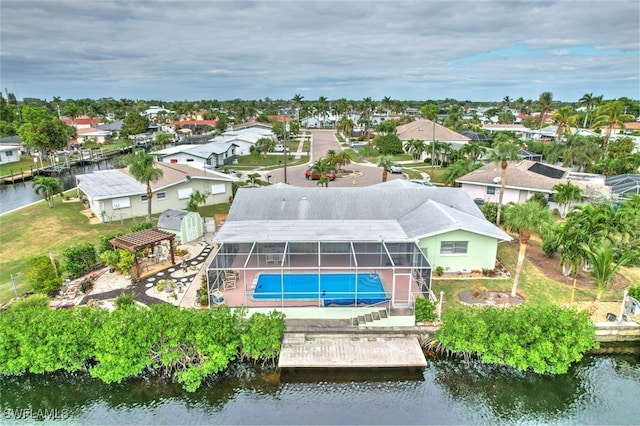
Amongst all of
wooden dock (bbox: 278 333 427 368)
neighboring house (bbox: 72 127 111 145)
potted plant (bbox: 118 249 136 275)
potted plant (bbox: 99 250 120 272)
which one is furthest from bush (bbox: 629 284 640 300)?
neighboring house (bbox: 72 127 111 145)

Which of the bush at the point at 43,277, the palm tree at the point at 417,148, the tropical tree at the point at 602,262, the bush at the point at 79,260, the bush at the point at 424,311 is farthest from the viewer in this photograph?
the palm tree at the point at 417,148

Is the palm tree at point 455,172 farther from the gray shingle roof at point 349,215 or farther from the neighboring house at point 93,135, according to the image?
the neighboring house at point 93,135

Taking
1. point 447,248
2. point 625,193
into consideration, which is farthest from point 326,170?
point 625,193

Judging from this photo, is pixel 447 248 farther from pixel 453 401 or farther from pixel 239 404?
Result: pixel 239 404

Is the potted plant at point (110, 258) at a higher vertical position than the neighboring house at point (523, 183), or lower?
lower

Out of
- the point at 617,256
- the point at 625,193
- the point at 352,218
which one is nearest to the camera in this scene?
the point at 617,256

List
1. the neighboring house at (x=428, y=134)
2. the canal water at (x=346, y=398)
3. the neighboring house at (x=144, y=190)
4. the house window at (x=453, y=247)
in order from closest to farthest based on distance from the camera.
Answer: the canal water at (x=346, y=398) < the house window at (x=453, y=247) < the neighboring house at (x=144, y=190) < the neighboring house at (x=428, y=134)

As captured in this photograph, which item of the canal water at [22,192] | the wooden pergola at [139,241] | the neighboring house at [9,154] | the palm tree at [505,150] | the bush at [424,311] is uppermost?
the palm tree at [505,150]

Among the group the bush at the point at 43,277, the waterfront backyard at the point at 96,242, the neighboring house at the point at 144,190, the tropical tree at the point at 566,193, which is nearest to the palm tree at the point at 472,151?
the tropical tree at the point at 566,193
